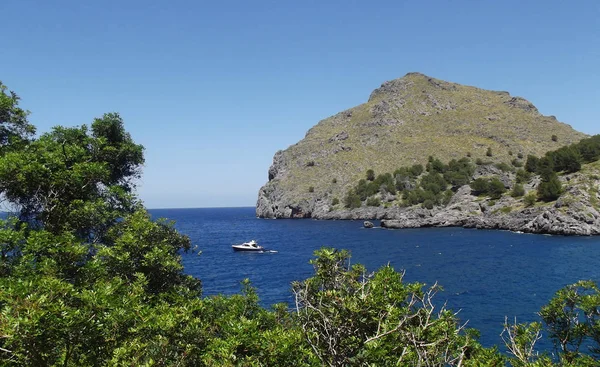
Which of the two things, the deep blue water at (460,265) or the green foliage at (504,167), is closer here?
the deep blue water at (460,265)

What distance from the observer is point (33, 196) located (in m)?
17.2

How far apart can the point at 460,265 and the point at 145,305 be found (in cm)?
6687

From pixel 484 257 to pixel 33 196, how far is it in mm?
78204

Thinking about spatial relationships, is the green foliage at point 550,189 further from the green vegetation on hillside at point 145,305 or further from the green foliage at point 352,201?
the green vegetation on hillside at point 145,305

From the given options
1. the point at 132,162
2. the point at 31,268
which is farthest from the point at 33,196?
the point at 132,162

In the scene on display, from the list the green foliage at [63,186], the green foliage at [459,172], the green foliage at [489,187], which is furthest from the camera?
the green foliage at [459,172]

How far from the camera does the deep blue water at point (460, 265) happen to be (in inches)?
1829

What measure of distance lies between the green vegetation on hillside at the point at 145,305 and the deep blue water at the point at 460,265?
77.3ft

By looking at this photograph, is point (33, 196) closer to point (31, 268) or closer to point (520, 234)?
point (31, 268)

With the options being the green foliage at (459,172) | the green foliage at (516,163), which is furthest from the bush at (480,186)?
the green foliage at (516,163)

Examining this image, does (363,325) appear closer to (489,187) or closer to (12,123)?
(12,123)

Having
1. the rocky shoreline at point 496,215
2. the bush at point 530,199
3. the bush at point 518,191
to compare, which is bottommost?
the rocky shoreline at point 496,215

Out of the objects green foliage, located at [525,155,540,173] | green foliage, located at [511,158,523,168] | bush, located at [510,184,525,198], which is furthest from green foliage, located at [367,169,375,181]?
bush, located at [510,184,525,198]

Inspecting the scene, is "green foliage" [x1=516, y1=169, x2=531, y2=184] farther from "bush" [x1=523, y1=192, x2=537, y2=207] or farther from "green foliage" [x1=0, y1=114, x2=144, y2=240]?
"green foliage" [x1=0, y1=114, x2=144, y2=240]
